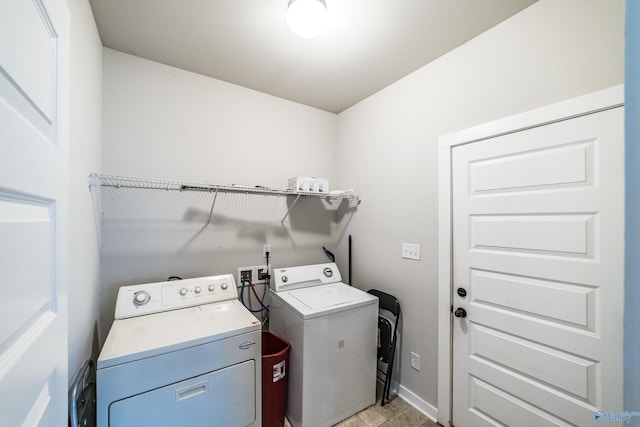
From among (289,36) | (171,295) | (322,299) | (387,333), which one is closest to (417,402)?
(387,333)

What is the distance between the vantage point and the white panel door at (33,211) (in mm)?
424

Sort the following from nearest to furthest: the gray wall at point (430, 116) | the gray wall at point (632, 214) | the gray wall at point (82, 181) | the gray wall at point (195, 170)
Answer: the gray wall at point (632, 214) < the gray wall at point (82, 181) < the gray wall at point (430, 116) < the gray wall at point (195, 170)

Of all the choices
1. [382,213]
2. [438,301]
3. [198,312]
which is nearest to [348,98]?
[382,213]

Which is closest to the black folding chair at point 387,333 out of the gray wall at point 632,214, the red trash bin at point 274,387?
the red trash bin at point 274,387

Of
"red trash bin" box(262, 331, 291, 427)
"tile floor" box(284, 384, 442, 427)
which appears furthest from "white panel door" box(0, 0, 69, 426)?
"tile floor" box(284, 384, 442, 427)

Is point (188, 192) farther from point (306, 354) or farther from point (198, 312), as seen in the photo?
point (306, 354)

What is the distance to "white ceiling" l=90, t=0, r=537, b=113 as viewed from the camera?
139 cm

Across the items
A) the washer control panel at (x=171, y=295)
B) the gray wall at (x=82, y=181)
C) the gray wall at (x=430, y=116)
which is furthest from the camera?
the washer control panel at (x=171, y=295)

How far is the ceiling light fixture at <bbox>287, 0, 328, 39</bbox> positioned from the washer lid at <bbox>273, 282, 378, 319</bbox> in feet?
5.49

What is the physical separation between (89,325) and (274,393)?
1.15 m

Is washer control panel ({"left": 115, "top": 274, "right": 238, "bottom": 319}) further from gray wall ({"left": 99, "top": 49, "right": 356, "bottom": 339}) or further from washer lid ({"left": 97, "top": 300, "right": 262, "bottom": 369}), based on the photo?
gray wall ({"left": 99, "top": 49, "right": 356, "bottom": 339})

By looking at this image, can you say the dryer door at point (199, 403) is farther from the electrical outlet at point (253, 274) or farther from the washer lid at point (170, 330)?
the electrical outlet at point (253, 274)

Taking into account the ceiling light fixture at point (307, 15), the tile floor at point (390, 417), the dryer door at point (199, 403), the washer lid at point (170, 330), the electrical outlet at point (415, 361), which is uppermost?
the ceiling light fixture at point (307, 15)

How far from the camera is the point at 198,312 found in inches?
62.2
